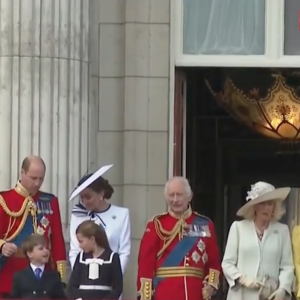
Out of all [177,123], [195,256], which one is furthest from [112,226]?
[177,123]

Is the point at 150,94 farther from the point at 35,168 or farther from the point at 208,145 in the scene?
the point at 208,145

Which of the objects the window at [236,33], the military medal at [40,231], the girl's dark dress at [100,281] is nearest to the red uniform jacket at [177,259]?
the girl's dark dress at [100,281]

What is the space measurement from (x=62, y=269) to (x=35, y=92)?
1585 millimetres

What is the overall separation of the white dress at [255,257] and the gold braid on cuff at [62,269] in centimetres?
114

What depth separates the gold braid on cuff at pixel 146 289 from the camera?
923cm

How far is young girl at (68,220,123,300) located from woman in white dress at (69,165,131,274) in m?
0.39

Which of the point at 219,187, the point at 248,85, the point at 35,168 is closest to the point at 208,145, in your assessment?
the point at 219,187

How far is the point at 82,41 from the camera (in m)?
10.5

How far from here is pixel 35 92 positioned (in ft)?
33.7

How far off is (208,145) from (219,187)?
0.52 metres

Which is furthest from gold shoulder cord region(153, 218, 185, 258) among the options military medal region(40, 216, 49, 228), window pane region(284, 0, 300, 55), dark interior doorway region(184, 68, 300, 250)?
dark interior doorway region(184, 68, 300, 250)

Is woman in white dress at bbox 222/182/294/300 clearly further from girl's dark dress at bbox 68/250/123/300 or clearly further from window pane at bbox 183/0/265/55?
window pane at bbox 183/0/265/55

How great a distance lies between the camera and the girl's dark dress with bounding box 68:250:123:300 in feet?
29.7

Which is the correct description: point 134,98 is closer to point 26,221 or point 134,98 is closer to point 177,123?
point 177,123
